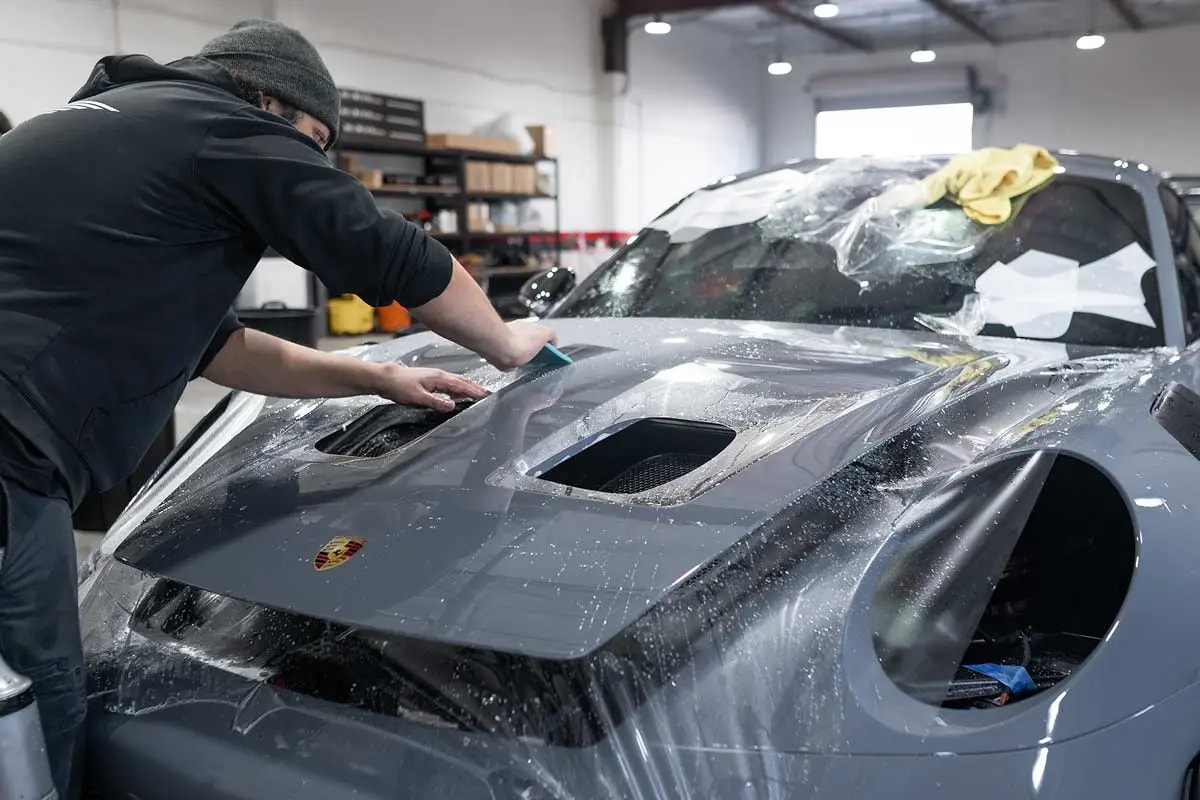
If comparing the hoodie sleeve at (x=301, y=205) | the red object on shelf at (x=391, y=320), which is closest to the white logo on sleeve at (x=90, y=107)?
the hoodie sleeve at (x=301, y=205)

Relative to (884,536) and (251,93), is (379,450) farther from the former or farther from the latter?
(884,536)

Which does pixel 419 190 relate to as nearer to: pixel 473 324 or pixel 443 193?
pixel 443 193

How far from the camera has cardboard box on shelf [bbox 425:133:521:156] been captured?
30.7 ft

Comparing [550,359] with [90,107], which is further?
[550,359]

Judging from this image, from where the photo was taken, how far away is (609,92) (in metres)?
12.2

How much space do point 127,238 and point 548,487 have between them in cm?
59

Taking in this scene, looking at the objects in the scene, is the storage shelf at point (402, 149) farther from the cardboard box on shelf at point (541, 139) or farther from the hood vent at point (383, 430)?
the hood vent at point (383, 430)

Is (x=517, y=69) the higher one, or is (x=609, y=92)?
(x=517, y=69)

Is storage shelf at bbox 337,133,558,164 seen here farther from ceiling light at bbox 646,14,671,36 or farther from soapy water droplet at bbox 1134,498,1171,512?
soapy water droplet at bbox 1134,498,1171,512

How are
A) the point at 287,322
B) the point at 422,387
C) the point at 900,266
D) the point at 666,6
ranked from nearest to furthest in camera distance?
the point at 422,387
the point at 900,266
the point at 287,322
the point at 666,6

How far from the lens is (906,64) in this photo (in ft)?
48.0

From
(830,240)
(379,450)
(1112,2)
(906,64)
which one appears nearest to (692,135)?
(906,64)

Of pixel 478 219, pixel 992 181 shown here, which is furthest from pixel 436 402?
pixel 478 219

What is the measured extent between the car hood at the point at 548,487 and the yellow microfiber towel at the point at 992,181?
0.44 m
